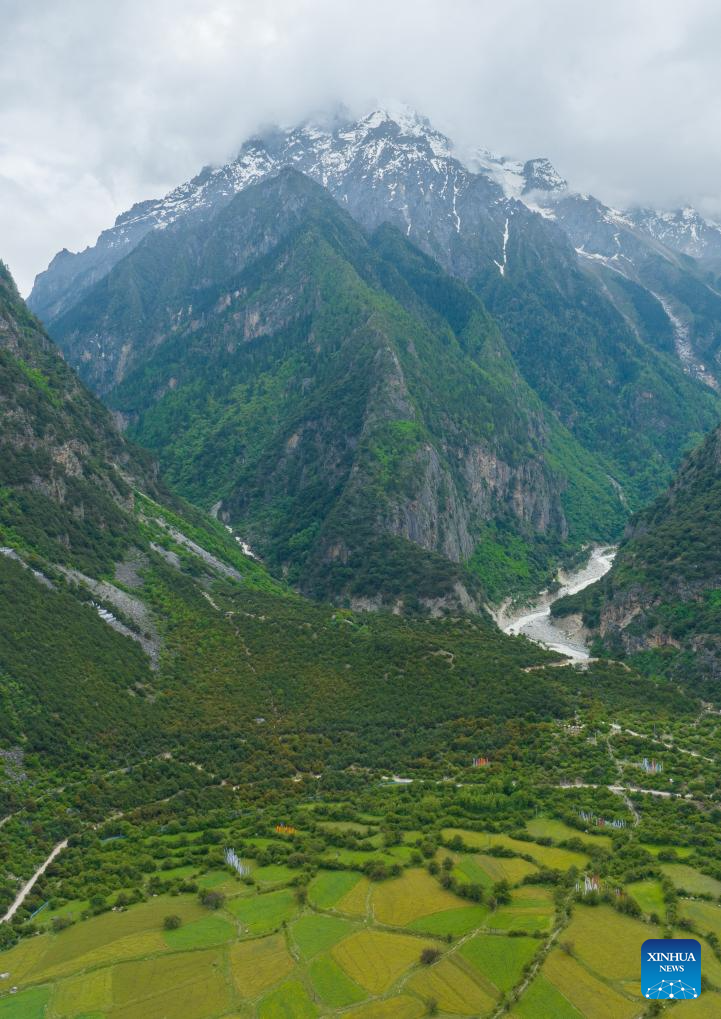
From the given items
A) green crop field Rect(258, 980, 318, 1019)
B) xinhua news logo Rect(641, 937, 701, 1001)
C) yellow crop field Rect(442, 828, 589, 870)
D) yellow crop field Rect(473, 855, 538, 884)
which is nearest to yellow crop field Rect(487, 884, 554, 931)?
yellow crop field Rect(473, 855, 538, 884)

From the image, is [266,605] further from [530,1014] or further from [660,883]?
[530,1014]

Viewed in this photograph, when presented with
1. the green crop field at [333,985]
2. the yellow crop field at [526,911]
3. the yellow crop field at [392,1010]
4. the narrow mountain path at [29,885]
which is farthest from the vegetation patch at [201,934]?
the yellow crop field at [526,911]

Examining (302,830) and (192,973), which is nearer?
(192,973)

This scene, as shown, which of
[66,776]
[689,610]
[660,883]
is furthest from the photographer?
[689,610]

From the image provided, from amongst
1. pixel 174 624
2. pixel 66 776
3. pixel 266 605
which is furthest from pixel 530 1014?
pixel 266 605

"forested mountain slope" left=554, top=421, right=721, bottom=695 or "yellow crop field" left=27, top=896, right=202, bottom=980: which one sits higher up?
"forested mountain slope" left=554, top=421, right=721, bottom=695

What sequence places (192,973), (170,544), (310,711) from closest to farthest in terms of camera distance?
(192,973)
(310,711)
(170,544)

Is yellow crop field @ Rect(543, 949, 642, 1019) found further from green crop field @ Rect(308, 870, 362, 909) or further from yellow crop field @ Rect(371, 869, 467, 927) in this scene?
green crop field @ Rect(308, 870, 362, 909)
